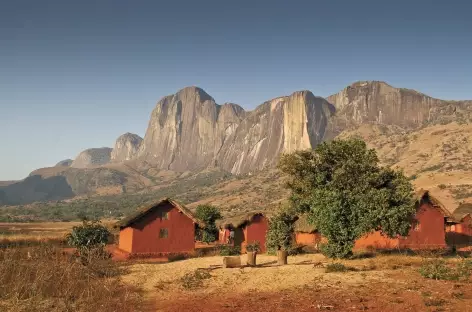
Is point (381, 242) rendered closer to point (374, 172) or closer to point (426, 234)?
point (426, 234)

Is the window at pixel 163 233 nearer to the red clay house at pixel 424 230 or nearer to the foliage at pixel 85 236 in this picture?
the foliage at pixel 85 236

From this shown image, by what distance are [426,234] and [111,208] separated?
15651 centimetres

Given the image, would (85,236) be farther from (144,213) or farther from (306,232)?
(306,232)

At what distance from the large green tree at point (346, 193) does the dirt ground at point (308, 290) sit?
3404 millimetres

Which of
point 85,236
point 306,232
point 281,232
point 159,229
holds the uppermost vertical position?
point 159,229

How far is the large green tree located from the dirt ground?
340cm

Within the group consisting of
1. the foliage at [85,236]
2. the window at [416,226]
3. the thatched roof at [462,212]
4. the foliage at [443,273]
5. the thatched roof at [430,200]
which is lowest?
the foliage at [443,273]

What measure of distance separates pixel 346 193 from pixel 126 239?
64.4ft

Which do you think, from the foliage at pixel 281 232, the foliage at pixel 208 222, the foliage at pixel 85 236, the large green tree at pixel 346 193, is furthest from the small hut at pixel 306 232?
the foliage at pixel 85 236

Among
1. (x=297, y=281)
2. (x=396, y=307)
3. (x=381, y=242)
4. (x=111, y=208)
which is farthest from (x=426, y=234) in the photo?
(x=111, y=208)

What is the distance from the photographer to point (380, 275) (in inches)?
830

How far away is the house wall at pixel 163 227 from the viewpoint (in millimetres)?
35000

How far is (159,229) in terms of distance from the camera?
118ft

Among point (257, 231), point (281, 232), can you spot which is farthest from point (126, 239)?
point (257, 231)
